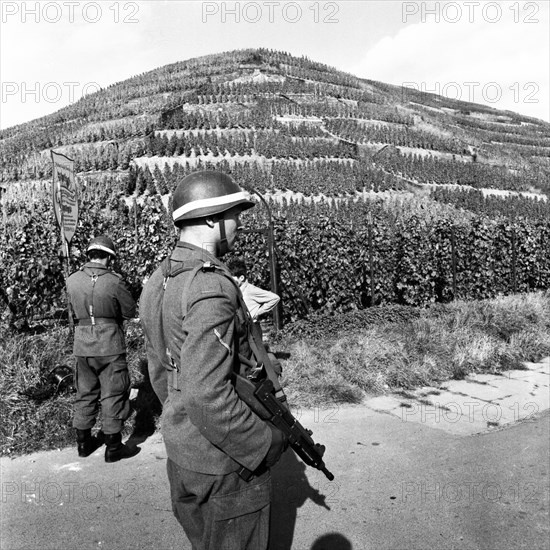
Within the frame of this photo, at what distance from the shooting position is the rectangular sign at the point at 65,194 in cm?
614

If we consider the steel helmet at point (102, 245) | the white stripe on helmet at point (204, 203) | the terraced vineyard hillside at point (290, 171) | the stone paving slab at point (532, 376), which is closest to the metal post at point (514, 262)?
the terraced vineyard hillside at point (290, 171)

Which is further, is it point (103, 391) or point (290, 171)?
point (290, 171)

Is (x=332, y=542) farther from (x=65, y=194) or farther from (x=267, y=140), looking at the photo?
(x=267, y=140)

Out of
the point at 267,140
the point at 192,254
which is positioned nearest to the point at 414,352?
the point at 192,254

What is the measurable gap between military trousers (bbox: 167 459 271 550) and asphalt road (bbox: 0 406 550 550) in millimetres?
1494

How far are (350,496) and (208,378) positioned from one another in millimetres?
2545

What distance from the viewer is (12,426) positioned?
493 centimetres

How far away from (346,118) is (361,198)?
42.5 feet

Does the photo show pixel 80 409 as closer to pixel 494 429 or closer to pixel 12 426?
pixel 12 426

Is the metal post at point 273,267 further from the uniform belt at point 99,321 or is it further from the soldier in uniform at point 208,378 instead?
the soldier in uniform at point 208,378

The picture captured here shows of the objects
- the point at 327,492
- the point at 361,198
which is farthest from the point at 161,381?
the point at 361,198

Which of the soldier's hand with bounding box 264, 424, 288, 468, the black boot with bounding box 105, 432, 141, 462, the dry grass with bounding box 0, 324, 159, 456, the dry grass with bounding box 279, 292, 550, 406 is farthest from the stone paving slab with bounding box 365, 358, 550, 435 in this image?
the soldier's hand with bounding box 264, 424, 288, 468

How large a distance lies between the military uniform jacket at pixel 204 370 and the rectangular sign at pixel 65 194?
4814mm

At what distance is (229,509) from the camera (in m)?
1.79
